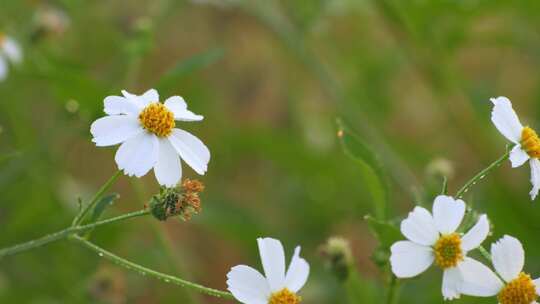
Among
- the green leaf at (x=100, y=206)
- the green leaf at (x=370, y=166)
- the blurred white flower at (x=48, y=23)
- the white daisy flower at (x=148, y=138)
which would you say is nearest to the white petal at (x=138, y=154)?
the white daisy flower at (x=148, y=138)

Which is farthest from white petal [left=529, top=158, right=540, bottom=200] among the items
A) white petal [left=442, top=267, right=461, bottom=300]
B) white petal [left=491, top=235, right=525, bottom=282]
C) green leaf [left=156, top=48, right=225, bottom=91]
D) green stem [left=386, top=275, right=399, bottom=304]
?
green leaf [left=156, top=48, right=225, bottom=91]

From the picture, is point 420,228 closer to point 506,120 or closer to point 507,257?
point 507,257

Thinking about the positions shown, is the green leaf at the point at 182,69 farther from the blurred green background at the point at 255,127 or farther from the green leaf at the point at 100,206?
the green leaf at the point at 100,206

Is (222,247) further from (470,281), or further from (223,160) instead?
(470,281)

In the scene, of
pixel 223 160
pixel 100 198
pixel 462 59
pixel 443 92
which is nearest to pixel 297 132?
pixel 223 160

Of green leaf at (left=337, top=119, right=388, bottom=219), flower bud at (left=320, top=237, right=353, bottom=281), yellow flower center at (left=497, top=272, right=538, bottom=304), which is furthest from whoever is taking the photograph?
flower bud at (left=320, top=237, right=353, bottom=281)

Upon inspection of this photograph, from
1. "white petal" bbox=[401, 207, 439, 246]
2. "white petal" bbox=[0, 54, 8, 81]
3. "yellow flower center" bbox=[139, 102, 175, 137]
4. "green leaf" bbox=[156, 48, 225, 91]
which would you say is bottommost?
"white petal" bbox=[401, 207, 439, 246]

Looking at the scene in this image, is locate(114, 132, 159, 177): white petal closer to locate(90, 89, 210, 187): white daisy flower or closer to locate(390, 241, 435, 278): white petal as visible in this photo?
locate(90, 89, 210, 187): white daisy flower

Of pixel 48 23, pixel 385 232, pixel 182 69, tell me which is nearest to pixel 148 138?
pixel 385 232
